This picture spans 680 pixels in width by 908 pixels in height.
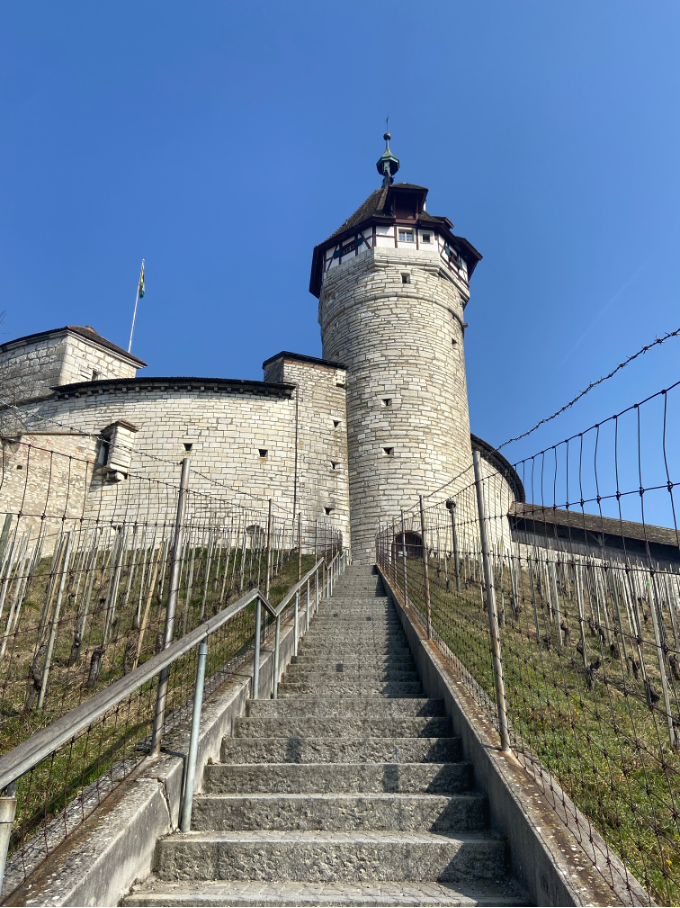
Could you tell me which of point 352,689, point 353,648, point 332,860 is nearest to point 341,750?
point 332,860

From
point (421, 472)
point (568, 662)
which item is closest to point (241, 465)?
point (421, 472)

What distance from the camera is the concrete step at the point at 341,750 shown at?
11.3ft

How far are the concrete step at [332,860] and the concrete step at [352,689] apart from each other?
1951 mm

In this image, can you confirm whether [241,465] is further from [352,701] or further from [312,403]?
[352,701]

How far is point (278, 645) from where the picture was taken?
480 centimetres

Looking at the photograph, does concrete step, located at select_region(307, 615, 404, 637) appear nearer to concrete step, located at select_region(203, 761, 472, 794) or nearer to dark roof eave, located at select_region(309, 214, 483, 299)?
concrete step, located at select_region(203, 761, 472, 794)

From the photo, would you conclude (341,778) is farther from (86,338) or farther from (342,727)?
(86,338)

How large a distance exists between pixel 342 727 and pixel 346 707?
348 mm

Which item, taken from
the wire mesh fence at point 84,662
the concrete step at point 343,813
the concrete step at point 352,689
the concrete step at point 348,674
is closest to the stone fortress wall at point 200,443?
the wire mesh fence at point 84,662

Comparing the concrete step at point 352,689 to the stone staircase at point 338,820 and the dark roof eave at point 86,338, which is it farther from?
the dark roof eave at point 86,338

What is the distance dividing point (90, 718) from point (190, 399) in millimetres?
18649

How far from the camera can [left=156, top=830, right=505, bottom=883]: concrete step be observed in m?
2.46

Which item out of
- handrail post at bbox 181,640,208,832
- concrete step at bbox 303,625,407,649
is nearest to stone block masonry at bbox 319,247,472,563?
concrete step at bbox 303,625,407,649

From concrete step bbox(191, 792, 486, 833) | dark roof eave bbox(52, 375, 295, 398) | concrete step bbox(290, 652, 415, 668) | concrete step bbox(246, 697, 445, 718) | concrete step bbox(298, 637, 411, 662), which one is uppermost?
dark roof eave bbox(52, 375, 295, 398)
